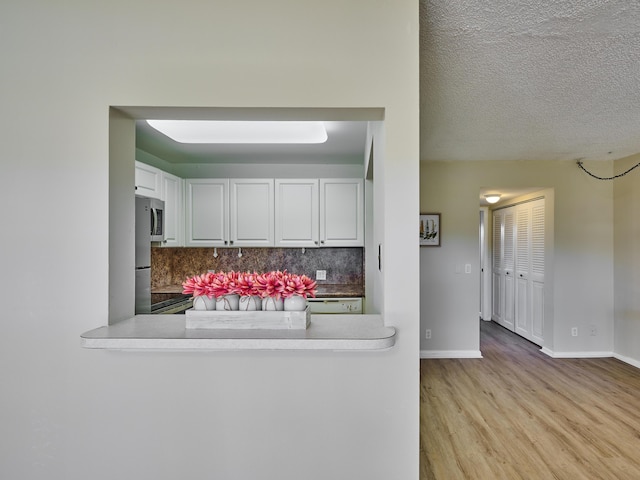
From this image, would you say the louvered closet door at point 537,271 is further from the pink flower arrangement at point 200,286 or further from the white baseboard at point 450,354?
the pink flower arrangement at point 200,286

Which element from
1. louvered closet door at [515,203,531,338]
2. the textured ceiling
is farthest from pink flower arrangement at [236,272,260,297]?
louvered closet door at [515,203,531,338]

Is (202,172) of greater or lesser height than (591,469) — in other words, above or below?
above

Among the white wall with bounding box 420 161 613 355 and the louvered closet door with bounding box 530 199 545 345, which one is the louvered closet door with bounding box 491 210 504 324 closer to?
the louvered closet door with bounding box 530 199 545 345

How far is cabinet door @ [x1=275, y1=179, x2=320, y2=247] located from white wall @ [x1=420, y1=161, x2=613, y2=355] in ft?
4.61

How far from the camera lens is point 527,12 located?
61.1 inches

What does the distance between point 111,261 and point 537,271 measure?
516cm

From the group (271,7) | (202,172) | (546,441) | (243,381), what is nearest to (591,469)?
(546,441)

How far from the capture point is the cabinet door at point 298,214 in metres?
4.11

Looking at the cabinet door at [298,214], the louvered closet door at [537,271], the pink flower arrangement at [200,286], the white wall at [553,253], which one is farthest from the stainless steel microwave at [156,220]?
the louvered closet door at [537,271]

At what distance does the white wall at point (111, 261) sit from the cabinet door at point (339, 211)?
2.57 metres

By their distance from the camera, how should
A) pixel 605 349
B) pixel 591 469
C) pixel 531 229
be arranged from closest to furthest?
pixel 591 469
pixel 605 349
pixel 531 229

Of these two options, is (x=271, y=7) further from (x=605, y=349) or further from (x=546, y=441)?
(x=605, y=349)

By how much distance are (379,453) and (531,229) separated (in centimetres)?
464

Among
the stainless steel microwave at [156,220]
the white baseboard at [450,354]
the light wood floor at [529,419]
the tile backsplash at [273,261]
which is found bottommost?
the light wood floor at [529,419]
